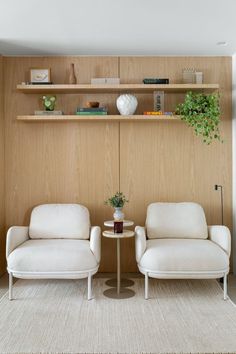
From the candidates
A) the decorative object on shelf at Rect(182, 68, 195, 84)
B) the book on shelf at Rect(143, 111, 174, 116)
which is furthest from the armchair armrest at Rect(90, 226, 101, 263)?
the decorative object on shelf at Rect(182, 68, 195, 84)

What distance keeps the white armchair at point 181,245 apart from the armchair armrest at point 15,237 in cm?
118

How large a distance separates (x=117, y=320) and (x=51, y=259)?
2.81ft

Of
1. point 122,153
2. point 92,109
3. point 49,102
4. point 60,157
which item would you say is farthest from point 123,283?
point 49,102

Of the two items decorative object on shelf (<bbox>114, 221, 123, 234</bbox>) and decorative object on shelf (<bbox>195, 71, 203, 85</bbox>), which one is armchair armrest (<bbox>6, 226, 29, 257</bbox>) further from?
decorative object on shelf (<bbox>195, 71, 203, 85</bbox>)

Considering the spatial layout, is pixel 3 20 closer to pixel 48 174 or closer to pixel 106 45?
pixel 106 45

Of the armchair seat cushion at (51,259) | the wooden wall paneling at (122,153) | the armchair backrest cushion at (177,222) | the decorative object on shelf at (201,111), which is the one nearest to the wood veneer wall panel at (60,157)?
the wooden wall paneling at (122,153)

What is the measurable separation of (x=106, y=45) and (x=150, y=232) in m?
2.02

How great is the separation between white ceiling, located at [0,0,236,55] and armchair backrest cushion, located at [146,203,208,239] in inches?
68.5

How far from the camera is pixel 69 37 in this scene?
4.21 meters

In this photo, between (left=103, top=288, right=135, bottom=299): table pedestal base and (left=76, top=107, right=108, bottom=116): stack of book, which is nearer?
(left=103, top=288, right=135, bottom=299): table pedestal base

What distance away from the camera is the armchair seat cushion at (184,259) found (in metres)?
3.89

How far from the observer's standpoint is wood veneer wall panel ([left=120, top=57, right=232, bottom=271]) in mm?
4891

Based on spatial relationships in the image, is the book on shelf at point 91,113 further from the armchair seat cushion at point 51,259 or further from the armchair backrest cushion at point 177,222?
the armchair seat cushion at point 51,259

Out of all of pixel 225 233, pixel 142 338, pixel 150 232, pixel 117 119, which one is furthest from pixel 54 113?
pixel 142 338
